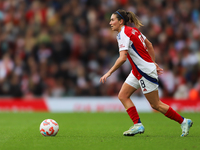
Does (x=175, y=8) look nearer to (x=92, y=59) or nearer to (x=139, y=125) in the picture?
(x=92, y=59)

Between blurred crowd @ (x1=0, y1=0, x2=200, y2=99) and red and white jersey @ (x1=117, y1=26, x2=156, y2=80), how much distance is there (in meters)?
8.88

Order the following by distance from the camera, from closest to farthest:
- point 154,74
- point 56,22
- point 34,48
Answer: point 154,74 < point 34,48 < point 56,22

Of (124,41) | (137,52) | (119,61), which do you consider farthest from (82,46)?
(119,61)

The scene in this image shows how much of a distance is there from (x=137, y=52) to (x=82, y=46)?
10365mm

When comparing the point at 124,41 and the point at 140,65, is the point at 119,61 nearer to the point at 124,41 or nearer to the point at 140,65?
the point at 124,41

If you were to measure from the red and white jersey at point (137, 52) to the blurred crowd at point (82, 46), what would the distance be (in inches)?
350

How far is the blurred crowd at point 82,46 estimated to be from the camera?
51.2 feet

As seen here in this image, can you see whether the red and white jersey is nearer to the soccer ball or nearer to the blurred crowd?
the soccer ball

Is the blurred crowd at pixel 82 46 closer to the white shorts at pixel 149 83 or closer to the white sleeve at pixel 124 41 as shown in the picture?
the white shorts at pixel 149 83

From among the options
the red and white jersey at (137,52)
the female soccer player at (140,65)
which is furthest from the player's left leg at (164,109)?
the red and white jersey at (137,52)

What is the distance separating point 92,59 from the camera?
54.2ft

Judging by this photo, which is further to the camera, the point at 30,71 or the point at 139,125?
the point at 30,71

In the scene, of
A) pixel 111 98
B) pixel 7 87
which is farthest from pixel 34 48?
pixel 111 98

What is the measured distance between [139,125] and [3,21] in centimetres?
1277
